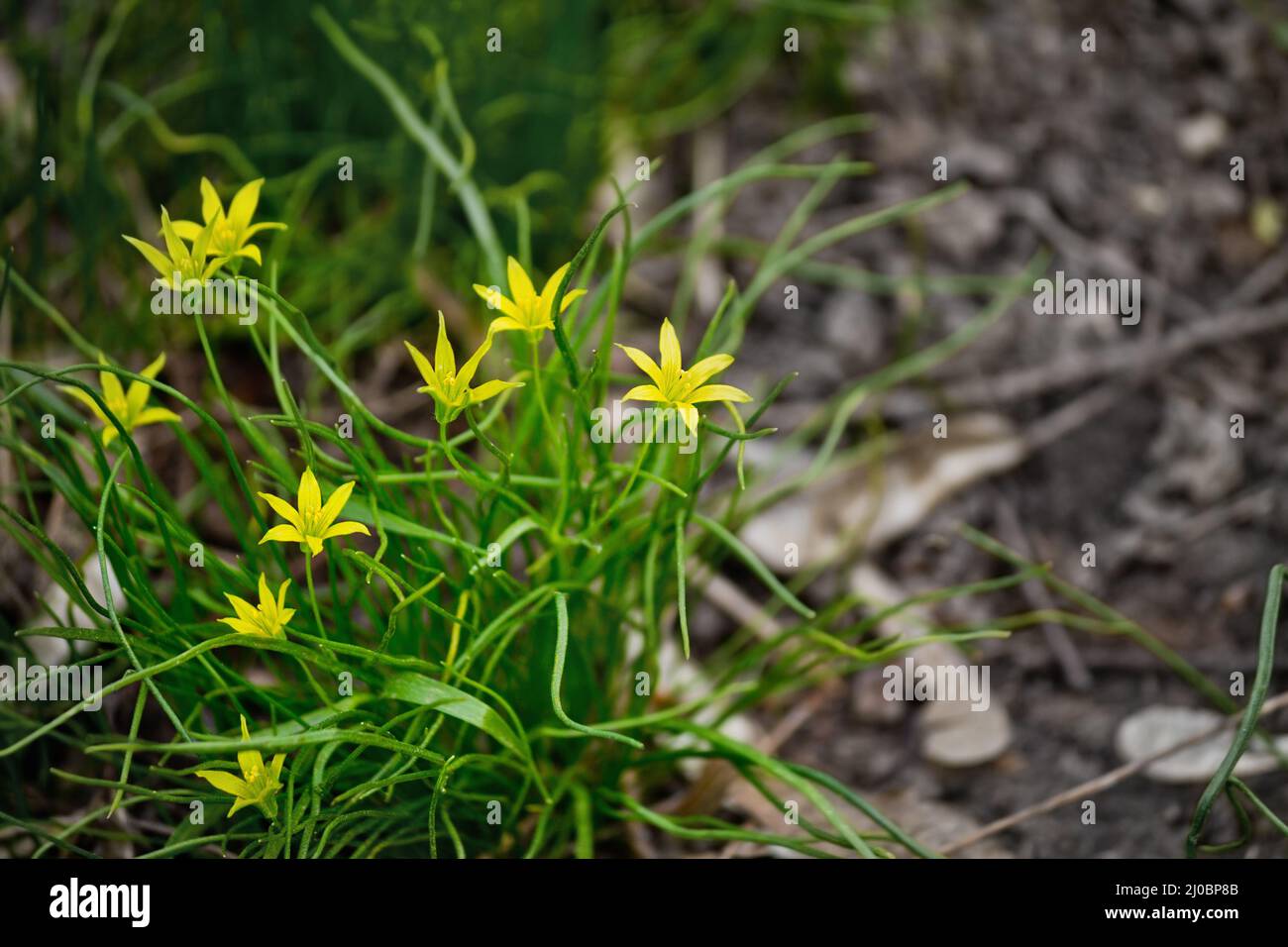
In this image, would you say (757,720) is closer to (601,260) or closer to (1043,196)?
(601,260)

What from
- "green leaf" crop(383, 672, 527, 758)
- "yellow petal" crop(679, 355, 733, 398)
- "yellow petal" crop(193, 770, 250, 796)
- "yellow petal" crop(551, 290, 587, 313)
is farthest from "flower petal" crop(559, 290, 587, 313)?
"yellow petal" crop(193, 770, 250, 796)

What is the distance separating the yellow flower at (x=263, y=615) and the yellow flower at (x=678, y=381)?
0.33 meters

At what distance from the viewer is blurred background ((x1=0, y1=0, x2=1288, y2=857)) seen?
1434 millimetres

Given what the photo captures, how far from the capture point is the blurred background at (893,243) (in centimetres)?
143

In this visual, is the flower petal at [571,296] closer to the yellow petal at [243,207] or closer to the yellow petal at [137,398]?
the yellow petal at [243,207]

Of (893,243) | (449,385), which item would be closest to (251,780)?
(449,385)

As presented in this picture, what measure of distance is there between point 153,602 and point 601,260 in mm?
1022

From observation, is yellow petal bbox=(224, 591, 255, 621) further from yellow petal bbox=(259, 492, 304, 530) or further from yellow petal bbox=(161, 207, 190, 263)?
yellow petal bbox=(161, 207, 190, 263)

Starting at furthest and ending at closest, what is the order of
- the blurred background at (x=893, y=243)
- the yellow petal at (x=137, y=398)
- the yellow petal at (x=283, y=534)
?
the blurred background at (x=893, y=243) < the yellow petal at (x=137, y=398) < the yellow petal at (x=283, y=534)

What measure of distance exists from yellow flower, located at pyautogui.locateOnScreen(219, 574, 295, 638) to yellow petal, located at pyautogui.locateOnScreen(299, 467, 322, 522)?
0.06m

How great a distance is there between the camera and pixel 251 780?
0.90 m

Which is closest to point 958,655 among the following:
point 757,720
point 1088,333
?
point 757,720

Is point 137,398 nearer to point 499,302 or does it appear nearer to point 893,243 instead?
point 499,302

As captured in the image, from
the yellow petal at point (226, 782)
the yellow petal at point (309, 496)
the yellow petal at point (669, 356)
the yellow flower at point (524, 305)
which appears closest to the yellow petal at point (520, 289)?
the yellow flower at point (524, 305)
